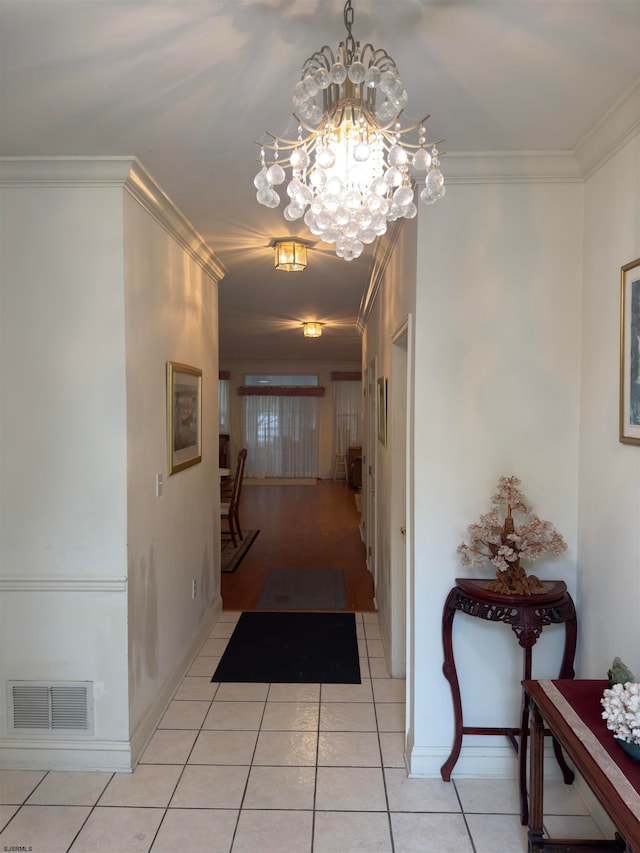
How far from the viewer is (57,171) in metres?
2.26

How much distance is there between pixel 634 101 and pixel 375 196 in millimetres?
1170

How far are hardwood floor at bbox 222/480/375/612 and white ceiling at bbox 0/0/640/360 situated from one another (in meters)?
3.32

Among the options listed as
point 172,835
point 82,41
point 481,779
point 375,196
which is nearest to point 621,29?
point 375,196

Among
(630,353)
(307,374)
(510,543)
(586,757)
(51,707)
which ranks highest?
(307,374)

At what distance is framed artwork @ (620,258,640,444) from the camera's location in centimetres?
175

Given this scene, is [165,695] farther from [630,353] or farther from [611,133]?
[611,133]

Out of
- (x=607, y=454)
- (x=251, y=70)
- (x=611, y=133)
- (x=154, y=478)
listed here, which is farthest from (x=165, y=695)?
(x=611, y=133)

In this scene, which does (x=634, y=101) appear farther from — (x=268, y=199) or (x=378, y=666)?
(x=378, y=666)

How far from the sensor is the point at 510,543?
6.81 feet

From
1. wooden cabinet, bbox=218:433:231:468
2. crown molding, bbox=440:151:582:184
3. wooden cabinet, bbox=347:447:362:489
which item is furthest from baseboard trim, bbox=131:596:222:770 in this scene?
wooden cabinet, bbox=218:433:231:468

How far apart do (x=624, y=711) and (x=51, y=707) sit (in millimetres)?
2231

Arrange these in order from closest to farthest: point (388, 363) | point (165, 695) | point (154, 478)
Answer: point (154, 478)
point (165, 695)
point (388, 363)

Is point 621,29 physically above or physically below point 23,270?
above

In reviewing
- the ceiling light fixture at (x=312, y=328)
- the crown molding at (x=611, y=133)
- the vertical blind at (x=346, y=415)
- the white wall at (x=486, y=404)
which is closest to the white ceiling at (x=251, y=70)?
the crown molding at (x=611, y=133)
